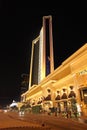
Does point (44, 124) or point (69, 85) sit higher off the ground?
point (69, 85)

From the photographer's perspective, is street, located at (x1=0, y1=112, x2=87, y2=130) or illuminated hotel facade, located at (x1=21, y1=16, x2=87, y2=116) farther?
illuminated hotel facade, located at (x1=21, y1=16, x2=87, y2=116)

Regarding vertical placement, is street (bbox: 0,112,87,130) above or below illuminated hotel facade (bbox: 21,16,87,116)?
below

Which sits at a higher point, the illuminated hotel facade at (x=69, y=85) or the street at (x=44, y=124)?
the illuminated hotel facade at (x=69, y=85)

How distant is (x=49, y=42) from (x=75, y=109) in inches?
2088

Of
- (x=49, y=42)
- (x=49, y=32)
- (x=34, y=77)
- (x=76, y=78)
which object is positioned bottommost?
(x=76, y=78)

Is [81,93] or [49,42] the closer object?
[81,93]

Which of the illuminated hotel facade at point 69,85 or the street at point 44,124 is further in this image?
the illuminated hotel facade at point 69,85

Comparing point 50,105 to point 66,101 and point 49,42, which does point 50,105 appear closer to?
point 66,101

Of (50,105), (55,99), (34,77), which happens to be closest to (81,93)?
(55,99)

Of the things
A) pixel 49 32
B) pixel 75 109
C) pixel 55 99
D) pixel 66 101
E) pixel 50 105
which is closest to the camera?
pixel 75 109

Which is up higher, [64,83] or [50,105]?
[64,83]

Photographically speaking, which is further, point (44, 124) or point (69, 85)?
point (69, 85)

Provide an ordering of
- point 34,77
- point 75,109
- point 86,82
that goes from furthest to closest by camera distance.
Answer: point 34,77, point 75,109, point 86,82

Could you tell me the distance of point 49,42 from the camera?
75.8m
